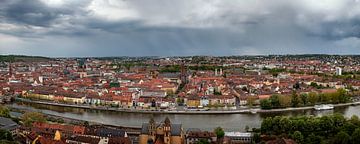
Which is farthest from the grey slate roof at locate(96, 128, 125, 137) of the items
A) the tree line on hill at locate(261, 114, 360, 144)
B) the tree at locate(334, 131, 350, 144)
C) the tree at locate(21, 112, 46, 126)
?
the tree at locate(334, 131, 350, 144)

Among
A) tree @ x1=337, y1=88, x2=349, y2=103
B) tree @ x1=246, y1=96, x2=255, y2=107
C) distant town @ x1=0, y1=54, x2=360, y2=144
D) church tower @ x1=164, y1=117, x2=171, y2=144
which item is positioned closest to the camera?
church tower @ x1=164, y1=117, x2=171, y2=144

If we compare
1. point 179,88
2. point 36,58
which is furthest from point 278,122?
point 36,58

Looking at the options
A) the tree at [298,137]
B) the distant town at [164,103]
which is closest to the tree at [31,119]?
the distant town at [164,103]

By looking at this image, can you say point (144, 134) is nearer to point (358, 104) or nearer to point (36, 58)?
point (358, 104)

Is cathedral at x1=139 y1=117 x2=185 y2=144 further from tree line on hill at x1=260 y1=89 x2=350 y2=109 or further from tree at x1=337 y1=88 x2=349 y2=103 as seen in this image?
tree at x1=337 y1=88 x2=349 y2=103

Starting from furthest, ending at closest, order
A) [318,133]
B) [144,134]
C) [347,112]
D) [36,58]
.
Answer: [36,58], [347,112], [318,133], [144,134]

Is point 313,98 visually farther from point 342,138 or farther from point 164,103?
point 342,138
